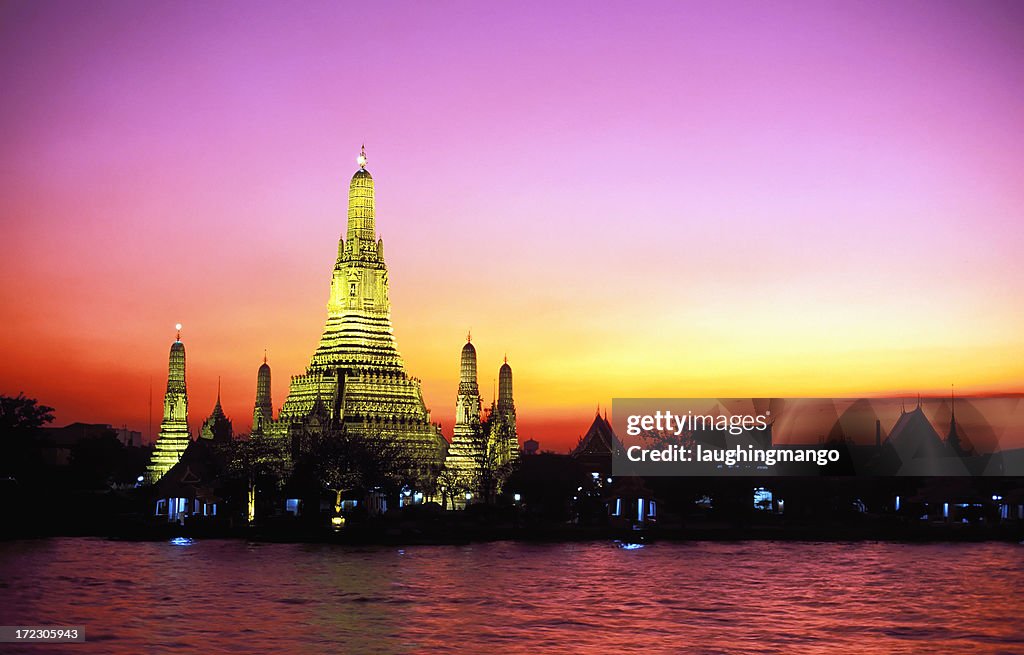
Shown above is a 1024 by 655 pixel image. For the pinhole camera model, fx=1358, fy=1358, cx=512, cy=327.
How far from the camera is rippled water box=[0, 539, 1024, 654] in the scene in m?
42.6

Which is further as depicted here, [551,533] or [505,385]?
[505,385]

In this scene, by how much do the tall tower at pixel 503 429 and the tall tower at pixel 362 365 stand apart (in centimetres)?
375

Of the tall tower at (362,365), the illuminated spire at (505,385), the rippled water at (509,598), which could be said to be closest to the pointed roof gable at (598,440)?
the illuminated spire at (505,385)

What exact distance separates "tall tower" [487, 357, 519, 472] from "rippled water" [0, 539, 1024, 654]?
18.4 meters

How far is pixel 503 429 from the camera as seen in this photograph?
98.2 metres

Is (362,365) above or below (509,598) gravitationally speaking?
above

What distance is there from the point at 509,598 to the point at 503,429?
152 ft

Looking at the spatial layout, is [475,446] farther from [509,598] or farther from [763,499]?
[509,598]

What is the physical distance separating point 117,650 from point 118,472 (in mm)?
79497

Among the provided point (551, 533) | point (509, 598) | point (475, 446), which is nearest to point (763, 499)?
point (475, 446)

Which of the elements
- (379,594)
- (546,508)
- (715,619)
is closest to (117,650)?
(379,594)

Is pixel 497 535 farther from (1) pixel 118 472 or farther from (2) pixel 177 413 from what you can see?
(1) pixel 118 472

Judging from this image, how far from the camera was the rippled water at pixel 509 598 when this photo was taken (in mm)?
42562

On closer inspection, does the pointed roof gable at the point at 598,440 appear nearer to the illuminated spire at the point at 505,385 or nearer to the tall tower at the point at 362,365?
the illuminated spire at the point at 505,385
